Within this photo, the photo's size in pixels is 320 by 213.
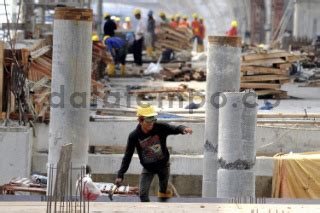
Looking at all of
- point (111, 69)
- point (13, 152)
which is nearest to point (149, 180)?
point (13, 152)

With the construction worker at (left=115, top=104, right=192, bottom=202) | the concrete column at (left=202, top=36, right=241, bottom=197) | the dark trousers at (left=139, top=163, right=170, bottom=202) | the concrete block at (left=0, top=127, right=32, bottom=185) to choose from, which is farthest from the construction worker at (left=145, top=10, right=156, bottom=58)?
the construction worker at (left=115, top=104, right=192, bottom=202)

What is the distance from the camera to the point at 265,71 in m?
24.7

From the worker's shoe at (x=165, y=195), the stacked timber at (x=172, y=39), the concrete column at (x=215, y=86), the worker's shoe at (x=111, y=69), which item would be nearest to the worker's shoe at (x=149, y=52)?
the stacked timber at (x=172, y=39)

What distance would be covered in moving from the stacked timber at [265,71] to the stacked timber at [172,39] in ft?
56.5

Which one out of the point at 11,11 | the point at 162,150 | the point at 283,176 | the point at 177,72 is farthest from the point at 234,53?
the point at 11,11

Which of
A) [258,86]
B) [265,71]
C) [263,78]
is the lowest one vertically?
[258,86]

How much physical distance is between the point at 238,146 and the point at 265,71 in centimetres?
1005

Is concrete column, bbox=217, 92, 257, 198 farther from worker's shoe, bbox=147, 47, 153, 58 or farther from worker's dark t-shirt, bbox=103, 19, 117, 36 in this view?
worker's shoe, bbox=147, 47, 153, 58

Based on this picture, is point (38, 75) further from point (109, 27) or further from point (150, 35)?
point (150, 35)

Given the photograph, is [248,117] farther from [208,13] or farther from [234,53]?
[208,13]

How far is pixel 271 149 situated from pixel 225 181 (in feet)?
12.2

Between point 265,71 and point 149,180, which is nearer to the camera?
point 149,180

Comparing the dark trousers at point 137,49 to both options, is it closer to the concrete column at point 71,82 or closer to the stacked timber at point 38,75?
the stacked timber at point 38,75

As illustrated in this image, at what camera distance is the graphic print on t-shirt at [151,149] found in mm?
13812
